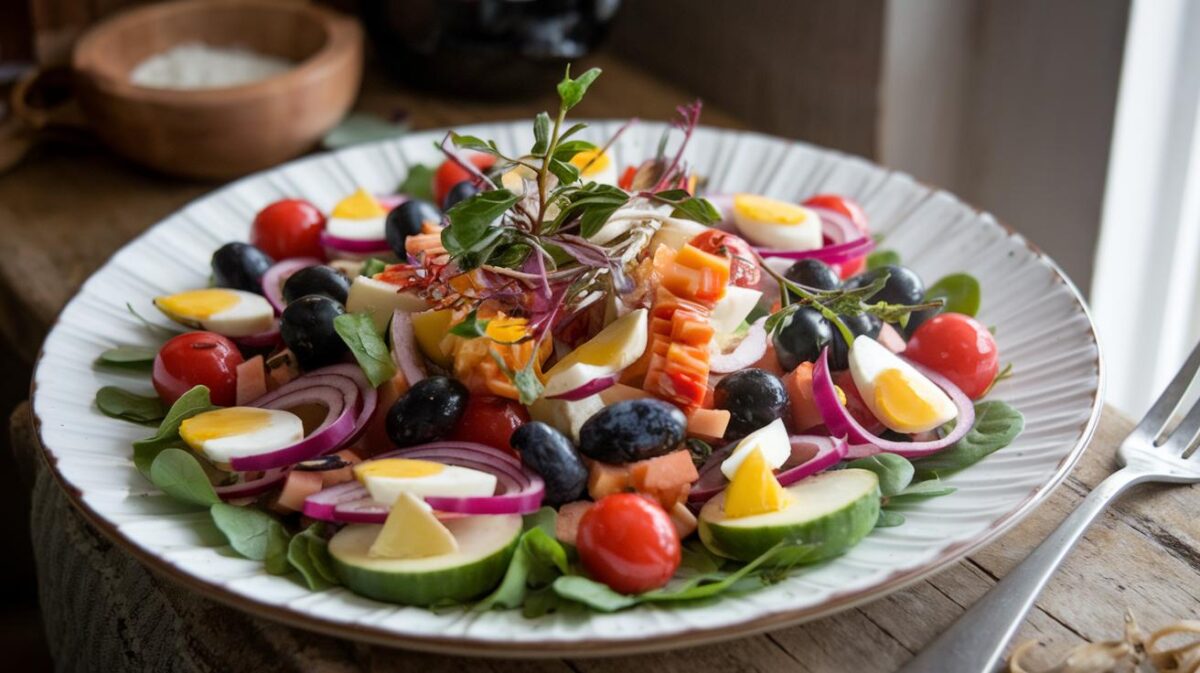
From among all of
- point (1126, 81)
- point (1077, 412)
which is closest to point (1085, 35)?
point (1126, 81)

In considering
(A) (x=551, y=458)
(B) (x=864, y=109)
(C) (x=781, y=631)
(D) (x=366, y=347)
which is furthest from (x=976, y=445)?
(B) (x=864, y=109)

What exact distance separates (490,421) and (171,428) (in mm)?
525

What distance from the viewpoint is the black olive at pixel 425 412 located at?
1.88 m

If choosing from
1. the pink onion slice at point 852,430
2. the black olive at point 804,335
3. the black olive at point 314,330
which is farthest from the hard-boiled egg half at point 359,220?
the pink onion slice at point 852,430

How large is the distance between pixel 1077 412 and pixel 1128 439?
0.16 meters

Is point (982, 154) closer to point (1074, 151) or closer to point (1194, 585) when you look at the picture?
point (1074, 151)

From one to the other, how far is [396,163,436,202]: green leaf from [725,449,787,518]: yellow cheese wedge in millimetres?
1353

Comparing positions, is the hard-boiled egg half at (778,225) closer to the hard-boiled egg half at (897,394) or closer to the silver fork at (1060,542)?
the hard-boiled egg half at (897,394)

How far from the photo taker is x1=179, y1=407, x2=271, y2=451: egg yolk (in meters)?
1.90

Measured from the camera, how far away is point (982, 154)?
3512 mm

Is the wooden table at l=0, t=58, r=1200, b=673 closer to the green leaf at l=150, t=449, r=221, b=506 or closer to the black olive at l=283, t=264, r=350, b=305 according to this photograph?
the green leaf at l=150, t=449, r=221, b=506

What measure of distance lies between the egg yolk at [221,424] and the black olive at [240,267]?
0.47 m

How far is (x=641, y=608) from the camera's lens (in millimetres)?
1639

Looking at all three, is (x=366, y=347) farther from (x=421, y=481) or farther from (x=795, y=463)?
(x=795, y=463)
